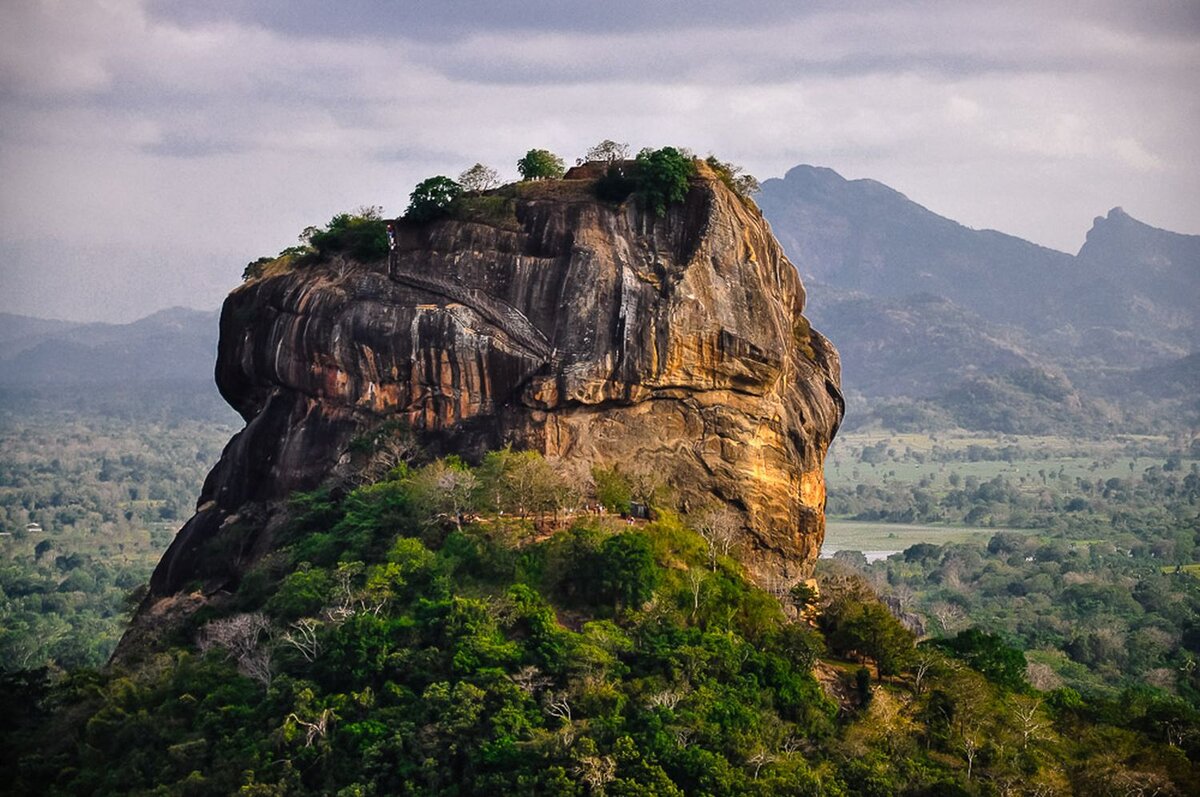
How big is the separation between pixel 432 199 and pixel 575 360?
6.26 metres

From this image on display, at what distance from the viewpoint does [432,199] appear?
120 feet

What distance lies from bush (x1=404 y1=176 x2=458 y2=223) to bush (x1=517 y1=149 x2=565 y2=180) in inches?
79.0

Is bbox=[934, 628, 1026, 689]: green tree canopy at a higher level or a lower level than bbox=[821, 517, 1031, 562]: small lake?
higher

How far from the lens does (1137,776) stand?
26.0 m

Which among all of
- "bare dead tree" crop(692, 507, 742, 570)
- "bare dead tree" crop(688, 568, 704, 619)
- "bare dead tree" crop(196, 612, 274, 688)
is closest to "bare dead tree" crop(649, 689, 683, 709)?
"bare dead tree" crop(688, 568, 704, 619)

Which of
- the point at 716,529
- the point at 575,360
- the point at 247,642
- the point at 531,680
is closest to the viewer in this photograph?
the point at 531,680

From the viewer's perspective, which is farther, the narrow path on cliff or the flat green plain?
the flat green plain

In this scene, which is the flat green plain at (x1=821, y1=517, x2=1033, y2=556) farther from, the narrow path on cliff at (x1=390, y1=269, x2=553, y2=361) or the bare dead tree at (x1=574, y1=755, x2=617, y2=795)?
the bare dead tree at (x1=574, y1=755, x2=617, y2=795)

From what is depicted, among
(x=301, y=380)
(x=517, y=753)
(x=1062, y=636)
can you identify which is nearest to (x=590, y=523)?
(x=517, y=753)

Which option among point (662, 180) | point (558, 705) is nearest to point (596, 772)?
point (558, 705)

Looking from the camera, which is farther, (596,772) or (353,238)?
(353,238)

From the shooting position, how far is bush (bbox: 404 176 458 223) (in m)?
36.5

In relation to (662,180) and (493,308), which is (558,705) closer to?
(493,308)

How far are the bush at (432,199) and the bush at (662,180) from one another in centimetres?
471
